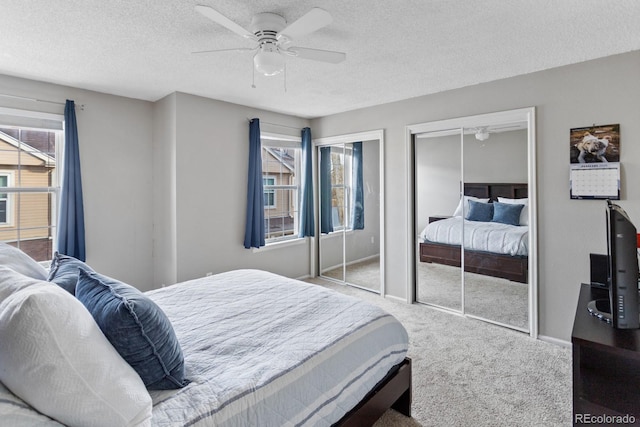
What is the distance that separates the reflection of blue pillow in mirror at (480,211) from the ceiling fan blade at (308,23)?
2.57 m

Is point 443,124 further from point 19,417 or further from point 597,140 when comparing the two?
point 19,417

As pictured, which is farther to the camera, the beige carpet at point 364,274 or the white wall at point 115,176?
the beige carpet at point 364,274

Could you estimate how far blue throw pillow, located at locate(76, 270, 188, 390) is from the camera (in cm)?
119

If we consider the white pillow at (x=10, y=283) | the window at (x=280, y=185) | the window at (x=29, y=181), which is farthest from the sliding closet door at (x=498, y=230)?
the window at (x=29, y=181)

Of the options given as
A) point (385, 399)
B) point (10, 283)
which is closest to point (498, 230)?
point (385, 399)

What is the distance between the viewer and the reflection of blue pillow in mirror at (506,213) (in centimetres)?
327

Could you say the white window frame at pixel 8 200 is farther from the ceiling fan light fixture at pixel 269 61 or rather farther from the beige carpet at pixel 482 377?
the beige carpet at pixel 482 377

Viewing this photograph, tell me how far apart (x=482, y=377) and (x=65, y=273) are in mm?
2764

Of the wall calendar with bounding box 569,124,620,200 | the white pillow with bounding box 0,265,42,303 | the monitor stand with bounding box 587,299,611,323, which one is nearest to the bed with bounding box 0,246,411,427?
the white pillow with bounding box 0,265,42,303

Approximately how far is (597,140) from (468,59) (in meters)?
1.27

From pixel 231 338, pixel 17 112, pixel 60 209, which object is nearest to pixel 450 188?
pixel 231 338

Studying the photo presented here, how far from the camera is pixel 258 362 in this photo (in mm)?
1492

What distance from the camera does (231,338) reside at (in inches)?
67.4

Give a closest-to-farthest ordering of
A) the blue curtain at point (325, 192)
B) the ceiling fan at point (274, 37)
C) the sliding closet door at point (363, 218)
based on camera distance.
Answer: the ceiling fan at point (274, 37), the sliding closet door at point (363, 218), the blue curtain at point (325, 192)
